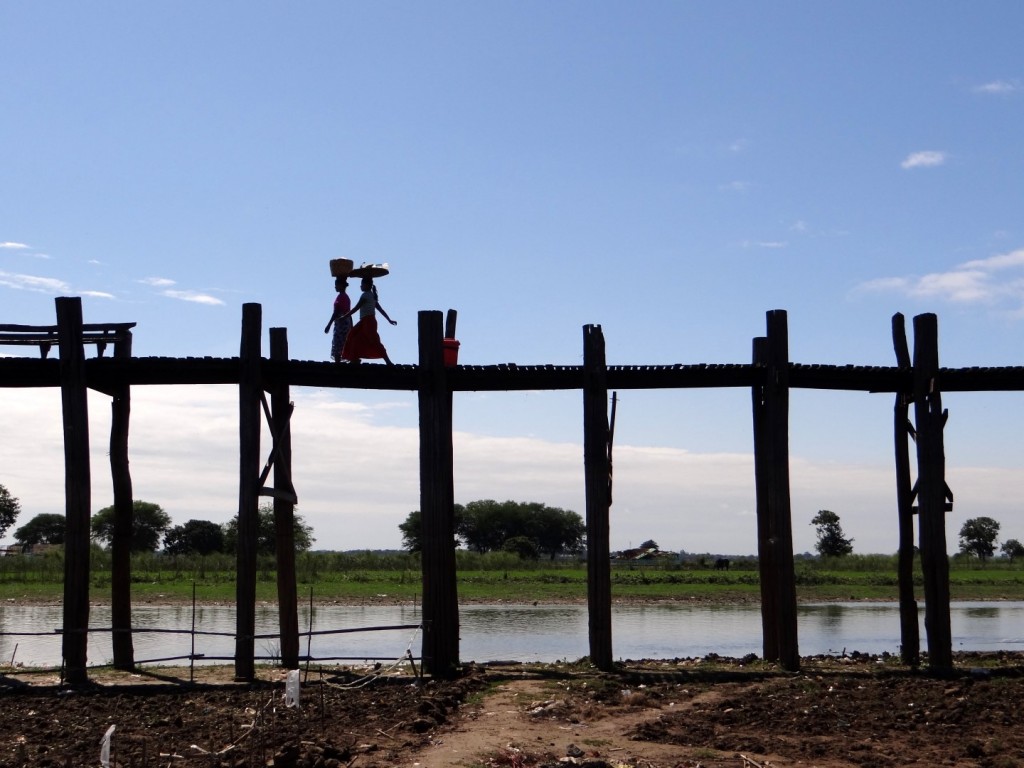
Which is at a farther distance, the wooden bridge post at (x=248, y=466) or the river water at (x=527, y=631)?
the river water at (x=527, y=631)

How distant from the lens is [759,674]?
14.3m

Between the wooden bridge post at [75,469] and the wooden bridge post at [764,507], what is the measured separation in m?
8.23

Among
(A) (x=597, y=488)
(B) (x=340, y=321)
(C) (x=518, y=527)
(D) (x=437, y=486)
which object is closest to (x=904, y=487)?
(A) (x=597, y=488)

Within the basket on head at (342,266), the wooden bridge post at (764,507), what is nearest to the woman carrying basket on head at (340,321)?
the basket on head at (342,266)

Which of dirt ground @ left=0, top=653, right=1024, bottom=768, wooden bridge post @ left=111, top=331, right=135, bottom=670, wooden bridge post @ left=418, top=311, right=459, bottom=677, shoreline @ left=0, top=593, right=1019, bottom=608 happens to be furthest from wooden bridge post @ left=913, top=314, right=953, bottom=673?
shoreline @ left=0, top=593, right=1019, bottom=608

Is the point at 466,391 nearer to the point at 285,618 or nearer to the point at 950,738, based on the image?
the point at 285,618

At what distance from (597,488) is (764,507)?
7.78 feet

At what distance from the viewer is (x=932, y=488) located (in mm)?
15203

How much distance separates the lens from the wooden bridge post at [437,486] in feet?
47.1

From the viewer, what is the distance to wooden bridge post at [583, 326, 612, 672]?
14461 millimetres

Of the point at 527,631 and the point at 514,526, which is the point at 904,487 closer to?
the point at 527,631

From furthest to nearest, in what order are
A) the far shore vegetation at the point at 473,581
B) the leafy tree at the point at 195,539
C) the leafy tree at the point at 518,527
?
the leafy tree at the point at 518,527, the leafy tree at the point at 195,539, the far shore vegetation at the point at 473,581

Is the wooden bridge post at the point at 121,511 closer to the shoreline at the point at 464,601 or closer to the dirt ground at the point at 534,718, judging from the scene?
the dirt ground at the point at 534,718

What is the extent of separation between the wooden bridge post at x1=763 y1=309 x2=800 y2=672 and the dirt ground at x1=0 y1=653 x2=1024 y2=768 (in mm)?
503
